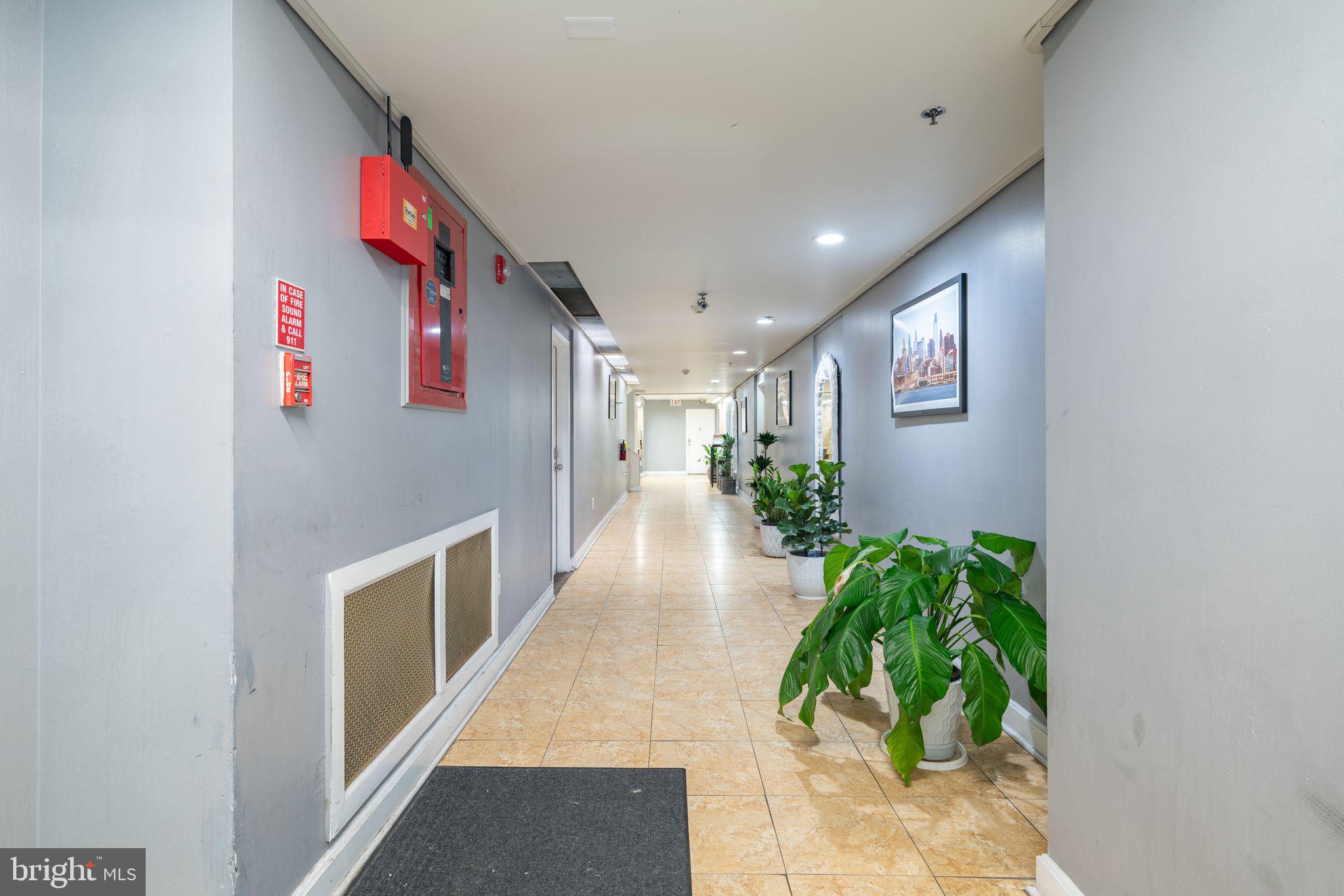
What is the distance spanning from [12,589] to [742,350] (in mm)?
7114

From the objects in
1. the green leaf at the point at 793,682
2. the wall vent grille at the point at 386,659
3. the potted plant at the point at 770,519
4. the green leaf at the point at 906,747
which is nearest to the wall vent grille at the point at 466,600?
the wall vent grille at the point at 386,659

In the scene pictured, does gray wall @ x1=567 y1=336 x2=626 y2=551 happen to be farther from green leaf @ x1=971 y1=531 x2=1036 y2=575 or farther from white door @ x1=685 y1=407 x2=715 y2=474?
white door @ x1=685 y1=407 x2=715 y2=474

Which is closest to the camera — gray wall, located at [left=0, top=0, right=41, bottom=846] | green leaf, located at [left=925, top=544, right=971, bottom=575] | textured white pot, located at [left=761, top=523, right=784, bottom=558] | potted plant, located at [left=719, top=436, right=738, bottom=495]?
gray wall, located at [left=0, top=0, right=41, bottom=846]

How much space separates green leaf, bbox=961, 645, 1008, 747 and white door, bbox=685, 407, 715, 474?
16.3 m

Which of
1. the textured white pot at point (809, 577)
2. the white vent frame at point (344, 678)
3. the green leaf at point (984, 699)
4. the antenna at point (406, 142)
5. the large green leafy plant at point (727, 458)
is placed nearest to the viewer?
the white vent frame at point (344, 678)

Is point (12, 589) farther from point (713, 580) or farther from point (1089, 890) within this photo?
point (713, 580)

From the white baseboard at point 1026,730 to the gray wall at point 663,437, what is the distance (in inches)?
629

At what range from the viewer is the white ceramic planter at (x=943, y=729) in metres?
2.19

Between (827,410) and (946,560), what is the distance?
14.1 ft

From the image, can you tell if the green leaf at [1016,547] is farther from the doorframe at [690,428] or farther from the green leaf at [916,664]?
the doorframe at [690,428]

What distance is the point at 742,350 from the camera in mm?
7762

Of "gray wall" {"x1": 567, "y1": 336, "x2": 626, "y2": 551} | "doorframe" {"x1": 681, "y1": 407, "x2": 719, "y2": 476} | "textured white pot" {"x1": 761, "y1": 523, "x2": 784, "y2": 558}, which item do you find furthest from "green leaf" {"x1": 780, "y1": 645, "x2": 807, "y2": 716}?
"doorframe" {"x1": 681, "y1": 407, "x2": 719, "y2": 476}

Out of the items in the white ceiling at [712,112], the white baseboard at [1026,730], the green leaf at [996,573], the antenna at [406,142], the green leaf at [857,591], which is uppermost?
the white ceiling at [712,112]

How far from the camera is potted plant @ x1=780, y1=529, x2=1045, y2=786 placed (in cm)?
185
